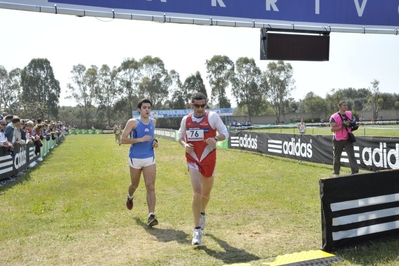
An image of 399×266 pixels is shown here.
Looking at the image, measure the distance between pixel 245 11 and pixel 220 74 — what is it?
259 ft

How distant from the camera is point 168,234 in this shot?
5.96 metres

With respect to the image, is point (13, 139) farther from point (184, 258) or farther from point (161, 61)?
point (161, 61)

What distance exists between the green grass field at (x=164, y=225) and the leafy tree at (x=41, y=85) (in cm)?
8729

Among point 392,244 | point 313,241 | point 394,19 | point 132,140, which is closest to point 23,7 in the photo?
point 132,140

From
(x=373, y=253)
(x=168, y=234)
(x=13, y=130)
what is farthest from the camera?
(x=13, y=130)

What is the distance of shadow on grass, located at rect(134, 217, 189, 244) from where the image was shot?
564cm

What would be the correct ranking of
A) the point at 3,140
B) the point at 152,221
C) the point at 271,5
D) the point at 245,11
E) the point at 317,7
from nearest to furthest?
the point at 152,221 → the point at 245,11 → the point at 271,5 → the point at 317,7 → the point at 3,140

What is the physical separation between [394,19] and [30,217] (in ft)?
26.5

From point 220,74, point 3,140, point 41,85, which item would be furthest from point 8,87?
point 3,140

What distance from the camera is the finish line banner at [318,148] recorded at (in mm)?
11414

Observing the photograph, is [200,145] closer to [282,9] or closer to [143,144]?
[143,144]

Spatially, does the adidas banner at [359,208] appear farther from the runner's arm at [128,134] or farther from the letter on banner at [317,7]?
the letter on banner at [317,7]

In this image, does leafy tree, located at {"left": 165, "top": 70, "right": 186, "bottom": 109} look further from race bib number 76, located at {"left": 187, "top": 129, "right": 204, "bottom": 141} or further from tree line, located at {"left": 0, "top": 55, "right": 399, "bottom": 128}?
race bib number 76, located at {"left": 187, "top": 129, "right": 204, "bottom": 141}

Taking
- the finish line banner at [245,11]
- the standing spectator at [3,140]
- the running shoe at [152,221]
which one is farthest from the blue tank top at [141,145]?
the standing spectator at [3,140]
